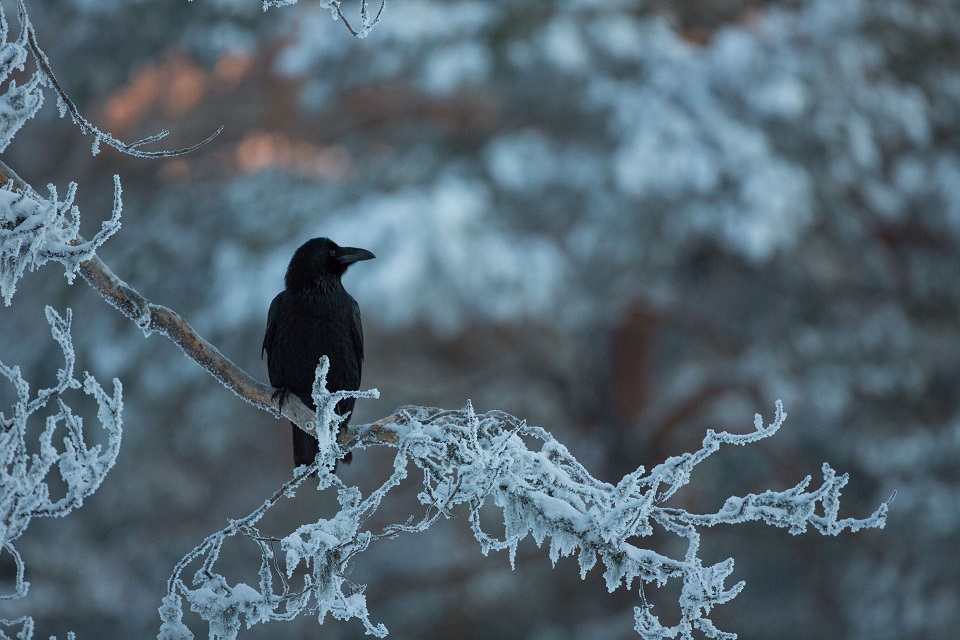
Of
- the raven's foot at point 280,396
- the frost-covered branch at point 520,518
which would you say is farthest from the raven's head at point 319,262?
the frost-covered branch at point 520,518

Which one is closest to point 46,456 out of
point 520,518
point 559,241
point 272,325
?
point 520,518

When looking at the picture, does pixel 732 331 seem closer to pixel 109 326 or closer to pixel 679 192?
pixel 679 192

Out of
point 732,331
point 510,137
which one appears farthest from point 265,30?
point 732,331

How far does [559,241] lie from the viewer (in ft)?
30.3

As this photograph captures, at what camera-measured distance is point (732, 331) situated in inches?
419

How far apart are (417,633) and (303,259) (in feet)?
30.8

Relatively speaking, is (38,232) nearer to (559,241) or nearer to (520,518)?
(520,518)

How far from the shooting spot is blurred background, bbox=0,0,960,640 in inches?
354

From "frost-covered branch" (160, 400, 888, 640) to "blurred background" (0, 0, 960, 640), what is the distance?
5370 millimetres

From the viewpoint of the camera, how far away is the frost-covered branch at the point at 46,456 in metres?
2.56

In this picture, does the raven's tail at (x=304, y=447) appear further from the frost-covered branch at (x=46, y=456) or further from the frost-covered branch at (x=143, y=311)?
the frost-covered branch at (x=46, y=456)

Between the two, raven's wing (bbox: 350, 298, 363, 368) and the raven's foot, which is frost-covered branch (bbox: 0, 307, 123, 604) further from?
raven's wing (bbox: 350, 298, 363, 368)

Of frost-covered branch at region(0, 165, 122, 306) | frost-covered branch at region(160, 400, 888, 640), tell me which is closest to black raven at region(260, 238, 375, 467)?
frost-covered branch at region(160, 400, 888, 640)

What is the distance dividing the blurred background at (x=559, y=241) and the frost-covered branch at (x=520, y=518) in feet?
17.6
